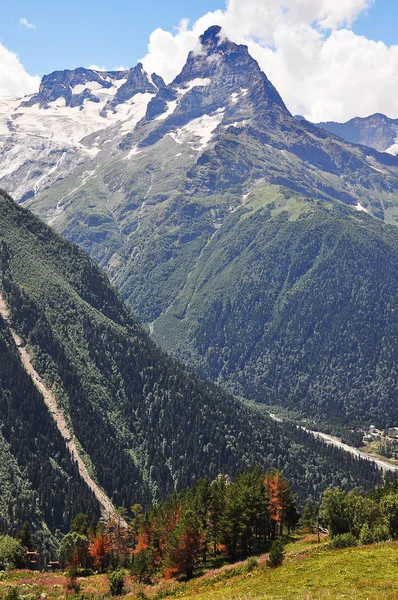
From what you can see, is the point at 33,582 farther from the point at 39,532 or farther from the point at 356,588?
the point at 39,532

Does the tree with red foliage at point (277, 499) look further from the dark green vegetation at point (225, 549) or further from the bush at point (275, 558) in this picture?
the bush at point (275, 558)

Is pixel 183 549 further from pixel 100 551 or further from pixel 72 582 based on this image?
pixel 100 551

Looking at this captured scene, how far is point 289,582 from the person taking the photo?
225ft

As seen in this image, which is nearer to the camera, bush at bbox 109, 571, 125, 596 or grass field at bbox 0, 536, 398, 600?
grass field at bbox 0, 536, 398, 600

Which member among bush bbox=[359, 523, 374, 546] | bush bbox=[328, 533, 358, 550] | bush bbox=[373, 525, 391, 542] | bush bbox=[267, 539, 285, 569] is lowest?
bush bbox=[267, 539, 285, 569]

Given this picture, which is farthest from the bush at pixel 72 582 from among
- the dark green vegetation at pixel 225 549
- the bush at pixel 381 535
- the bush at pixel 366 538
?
the bush at pixel 381 535

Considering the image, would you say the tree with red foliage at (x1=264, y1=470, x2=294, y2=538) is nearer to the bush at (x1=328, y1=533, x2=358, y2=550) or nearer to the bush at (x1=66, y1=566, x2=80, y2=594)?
the bush at (x1=328, y1=533, x2=358, y2=550)

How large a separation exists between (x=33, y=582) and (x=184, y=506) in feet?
118

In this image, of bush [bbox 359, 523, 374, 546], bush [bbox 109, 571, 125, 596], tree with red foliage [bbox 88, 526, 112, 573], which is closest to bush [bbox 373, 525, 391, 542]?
bush [bbox 359, 523, 374, 546]

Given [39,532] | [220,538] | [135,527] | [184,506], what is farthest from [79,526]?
[39,532]

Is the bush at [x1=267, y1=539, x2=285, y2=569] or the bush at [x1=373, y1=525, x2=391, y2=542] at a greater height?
the bush at [x1=373, y1=525, x2=391, y2=542]

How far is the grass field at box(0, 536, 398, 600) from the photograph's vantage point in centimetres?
5994

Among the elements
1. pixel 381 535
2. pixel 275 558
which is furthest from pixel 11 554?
pixel 381 535

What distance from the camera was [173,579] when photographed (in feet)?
327
